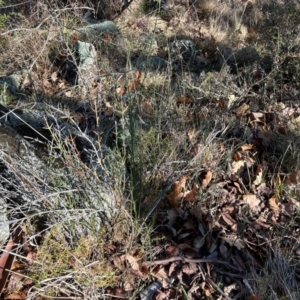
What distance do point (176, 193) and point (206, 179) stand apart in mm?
278

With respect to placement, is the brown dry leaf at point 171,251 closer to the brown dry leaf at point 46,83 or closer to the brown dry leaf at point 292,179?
the brown dry leaf at point 292,179

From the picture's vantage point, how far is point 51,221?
222 cm

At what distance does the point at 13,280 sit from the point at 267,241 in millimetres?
1592

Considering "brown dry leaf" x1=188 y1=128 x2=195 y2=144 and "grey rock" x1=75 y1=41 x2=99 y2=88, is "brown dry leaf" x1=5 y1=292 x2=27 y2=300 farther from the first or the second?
"grey rock" x1=75 y1=41 x2=99 y2=88

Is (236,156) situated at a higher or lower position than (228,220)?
higher

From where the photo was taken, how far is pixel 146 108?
3.52m

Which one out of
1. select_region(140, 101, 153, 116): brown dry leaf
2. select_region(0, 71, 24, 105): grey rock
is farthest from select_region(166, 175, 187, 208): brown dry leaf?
select_region(0, 71, 24, 105): grey rock

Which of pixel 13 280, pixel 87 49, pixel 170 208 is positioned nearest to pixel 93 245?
pixel 13 280

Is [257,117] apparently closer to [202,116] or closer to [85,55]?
[202,116]

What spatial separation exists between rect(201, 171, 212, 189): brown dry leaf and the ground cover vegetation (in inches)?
1.2

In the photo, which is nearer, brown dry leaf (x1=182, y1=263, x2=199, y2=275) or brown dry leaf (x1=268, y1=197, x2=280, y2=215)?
brown dry leaf (x1=182, y1=263, x2=199, y2=275)

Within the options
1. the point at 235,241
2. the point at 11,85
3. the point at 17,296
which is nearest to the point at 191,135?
A: the point at 235,241

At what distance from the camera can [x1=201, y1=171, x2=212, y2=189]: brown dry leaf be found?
281 centimetres

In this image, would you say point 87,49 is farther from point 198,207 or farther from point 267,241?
point 267,241
